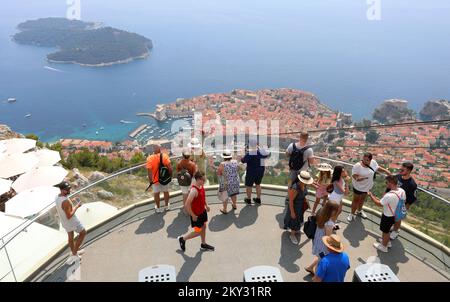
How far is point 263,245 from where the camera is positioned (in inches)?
194

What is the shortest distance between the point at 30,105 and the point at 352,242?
112 meters

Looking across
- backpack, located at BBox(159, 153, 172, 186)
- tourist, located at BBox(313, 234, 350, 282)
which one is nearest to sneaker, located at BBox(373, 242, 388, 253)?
tourist, located at BBox(313, 234, 350, 282)

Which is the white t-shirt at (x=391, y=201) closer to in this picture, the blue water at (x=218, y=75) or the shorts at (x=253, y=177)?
the shorts at (x=253, y=177)

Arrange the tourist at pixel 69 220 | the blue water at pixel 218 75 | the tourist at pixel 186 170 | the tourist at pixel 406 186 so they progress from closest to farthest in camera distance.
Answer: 1. the tourist at pixel 69 220
2. the tourist at pixel 406 186
3. the tourist at pixel 186 170
4. the blue water at pixel 218 75

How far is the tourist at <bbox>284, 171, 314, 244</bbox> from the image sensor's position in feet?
15.4

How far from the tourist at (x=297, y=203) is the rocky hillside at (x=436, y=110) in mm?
85878

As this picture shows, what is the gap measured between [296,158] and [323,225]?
5.04 feet

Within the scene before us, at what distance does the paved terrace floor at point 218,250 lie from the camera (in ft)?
14.5

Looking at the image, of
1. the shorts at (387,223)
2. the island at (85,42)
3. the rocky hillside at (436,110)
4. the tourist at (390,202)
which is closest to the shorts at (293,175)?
the tourist at (390,202)

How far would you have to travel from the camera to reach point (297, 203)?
488cm

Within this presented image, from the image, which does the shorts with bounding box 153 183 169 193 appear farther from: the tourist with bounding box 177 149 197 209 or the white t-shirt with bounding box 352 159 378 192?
the white t-shirt with bounding box 352 159 378 192

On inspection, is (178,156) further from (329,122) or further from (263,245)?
(329,122)

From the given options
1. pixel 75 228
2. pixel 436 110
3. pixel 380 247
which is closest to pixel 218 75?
pixel 436 110

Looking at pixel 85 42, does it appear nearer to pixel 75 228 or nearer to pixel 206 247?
pixel 75 228
